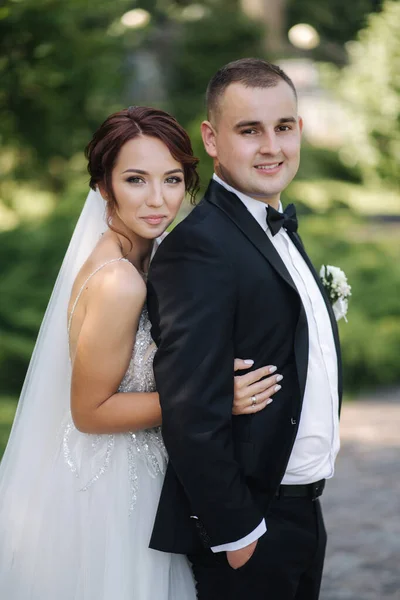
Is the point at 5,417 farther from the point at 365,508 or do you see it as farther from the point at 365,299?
the point at 365,299

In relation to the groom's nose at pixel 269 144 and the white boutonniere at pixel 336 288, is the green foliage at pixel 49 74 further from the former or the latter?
the groom's nose at pixel 269 144

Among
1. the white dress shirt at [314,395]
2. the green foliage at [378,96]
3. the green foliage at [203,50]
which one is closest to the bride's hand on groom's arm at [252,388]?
the white dress shirt at [314,395]

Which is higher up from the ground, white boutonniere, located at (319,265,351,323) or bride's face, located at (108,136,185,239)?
bride's face, located at (108,136,185,239)

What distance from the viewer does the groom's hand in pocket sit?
230cm

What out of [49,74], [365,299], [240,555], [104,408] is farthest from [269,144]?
[365,299]

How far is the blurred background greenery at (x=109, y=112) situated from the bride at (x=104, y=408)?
8.65ft

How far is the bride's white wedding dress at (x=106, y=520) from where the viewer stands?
250cm

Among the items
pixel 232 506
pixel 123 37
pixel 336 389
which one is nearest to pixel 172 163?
pixel 336 389

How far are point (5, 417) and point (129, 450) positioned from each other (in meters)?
3.28

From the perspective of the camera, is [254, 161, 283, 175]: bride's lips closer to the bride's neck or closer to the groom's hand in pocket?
the bride's neck

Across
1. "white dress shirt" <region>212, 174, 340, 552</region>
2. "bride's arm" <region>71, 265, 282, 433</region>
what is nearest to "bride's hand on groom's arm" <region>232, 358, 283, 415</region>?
"bride's arm" <region>71, 265, 282, 433</region>

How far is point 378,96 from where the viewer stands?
16109 mm

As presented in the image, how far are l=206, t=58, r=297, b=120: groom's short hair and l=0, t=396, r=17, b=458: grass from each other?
327 cm

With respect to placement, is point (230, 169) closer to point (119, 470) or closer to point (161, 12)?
point (119, 470)
